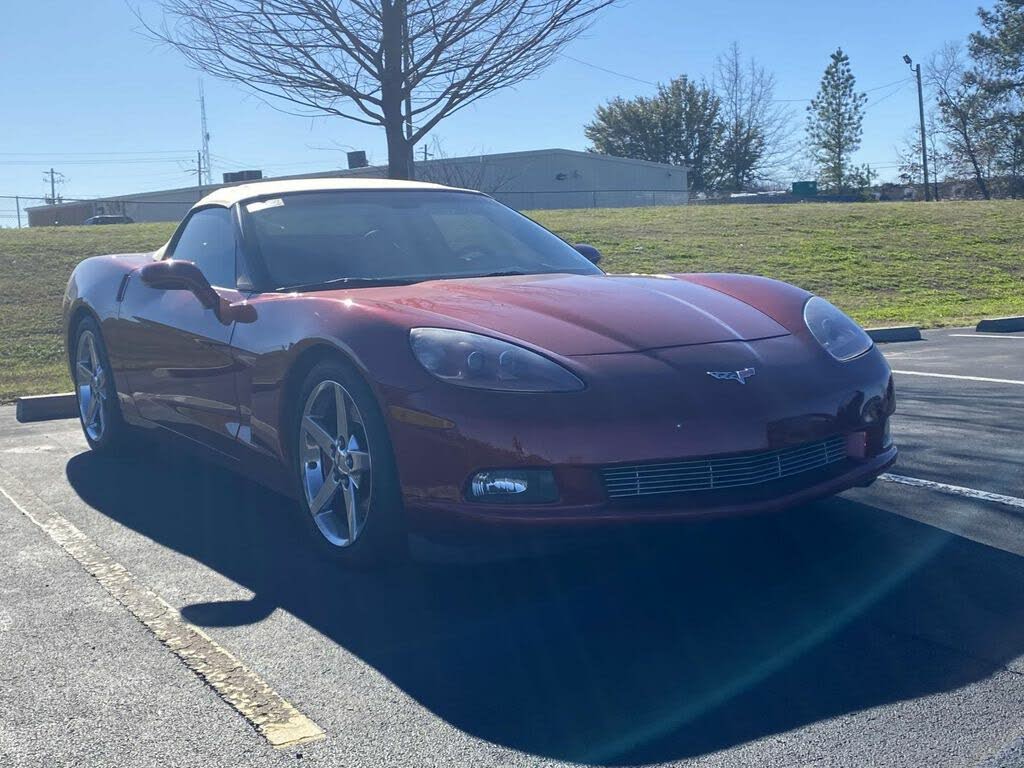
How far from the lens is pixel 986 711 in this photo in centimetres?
266

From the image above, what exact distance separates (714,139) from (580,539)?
73.1m

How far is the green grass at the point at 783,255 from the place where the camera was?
13.0 meters

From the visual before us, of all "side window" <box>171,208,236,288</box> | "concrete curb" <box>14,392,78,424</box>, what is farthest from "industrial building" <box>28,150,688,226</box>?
"side window" <box>171,208,236,288</box>

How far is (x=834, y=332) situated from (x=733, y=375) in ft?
2.28

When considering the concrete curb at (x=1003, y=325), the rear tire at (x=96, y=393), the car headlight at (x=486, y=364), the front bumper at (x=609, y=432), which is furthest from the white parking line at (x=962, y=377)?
the rear tire at (x=96, y=393)

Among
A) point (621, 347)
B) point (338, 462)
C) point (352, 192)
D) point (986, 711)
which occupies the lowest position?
point (986, 711)

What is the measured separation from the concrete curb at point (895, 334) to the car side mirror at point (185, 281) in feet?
26.7

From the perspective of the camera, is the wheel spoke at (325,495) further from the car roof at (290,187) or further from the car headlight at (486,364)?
the car roof at (290,187)

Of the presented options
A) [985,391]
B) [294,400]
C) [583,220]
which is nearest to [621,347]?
[294,400]

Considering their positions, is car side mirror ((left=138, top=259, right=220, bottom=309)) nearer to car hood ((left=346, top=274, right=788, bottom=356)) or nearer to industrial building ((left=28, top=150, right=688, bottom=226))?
car hood ((left=346, top=274, right=788, bottom=356))

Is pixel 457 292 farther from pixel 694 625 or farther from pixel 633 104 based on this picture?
pixel 633 104

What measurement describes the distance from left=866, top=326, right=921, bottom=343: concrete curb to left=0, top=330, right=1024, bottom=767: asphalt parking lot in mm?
6749

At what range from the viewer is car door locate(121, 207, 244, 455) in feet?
15.6

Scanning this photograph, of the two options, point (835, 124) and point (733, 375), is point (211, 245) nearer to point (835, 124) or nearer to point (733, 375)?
point (733, 375)
